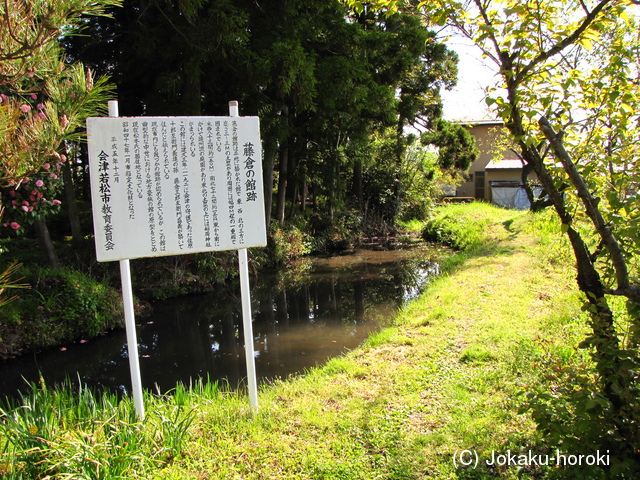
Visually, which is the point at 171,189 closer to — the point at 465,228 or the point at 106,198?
the point at 106,198

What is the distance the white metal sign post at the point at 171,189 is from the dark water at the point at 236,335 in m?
2.53

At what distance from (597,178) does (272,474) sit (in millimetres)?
2613

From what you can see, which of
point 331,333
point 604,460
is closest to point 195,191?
point 604,460

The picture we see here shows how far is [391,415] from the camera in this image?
3492 millimetres

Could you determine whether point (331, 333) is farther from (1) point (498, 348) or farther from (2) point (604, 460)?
(2) point (604, 460)

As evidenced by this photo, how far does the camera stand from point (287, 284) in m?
11.2

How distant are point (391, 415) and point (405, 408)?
0.54ft

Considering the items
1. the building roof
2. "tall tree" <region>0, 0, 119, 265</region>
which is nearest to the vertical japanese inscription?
"tall tree" <region>0, 0, 119, 265</region>

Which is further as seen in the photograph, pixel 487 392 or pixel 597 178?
pixel 487 392

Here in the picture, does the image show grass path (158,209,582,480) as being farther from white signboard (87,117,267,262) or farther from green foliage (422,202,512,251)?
green foliage (422,202,512,251)

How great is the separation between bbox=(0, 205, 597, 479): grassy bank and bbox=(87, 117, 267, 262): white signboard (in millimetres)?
1257

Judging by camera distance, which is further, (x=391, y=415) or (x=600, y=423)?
(x=391, y=415)

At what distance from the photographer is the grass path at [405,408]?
284 cm

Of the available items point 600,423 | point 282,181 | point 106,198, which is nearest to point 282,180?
point 282,181
